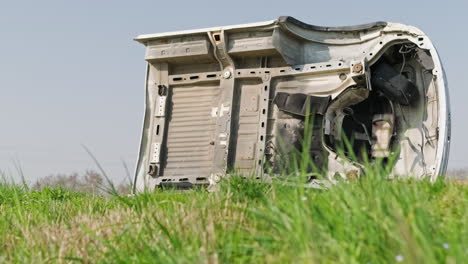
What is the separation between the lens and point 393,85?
817cm

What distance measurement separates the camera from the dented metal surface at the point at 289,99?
27.0 feet

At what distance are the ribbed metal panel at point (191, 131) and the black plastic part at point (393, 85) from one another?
2.41m

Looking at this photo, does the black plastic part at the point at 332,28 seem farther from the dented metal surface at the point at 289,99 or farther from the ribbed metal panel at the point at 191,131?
the ribbed metal panel at the point at 191,131

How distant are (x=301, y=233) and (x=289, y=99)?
6251mm

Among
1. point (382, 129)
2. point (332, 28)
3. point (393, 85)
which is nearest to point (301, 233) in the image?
point (393, 85)

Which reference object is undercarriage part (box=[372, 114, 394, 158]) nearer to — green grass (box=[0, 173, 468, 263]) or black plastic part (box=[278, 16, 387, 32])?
black plastic part (box=[278, 16, 387, 32])

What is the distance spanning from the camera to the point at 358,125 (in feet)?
28.1

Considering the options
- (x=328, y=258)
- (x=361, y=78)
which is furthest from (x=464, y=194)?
(x=361, y=78)

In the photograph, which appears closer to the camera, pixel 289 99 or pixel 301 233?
pixel 301 233

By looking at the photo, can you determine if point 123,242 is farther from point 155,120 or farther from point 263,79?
point 155,120

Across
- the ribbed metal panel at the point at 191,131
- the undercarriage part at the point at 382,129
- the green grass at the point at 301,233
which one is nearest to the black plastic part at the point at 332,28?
the undercarriage part at the point at 382,129

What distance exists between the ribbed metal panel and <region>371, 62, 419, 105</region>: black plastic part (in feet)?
7.91

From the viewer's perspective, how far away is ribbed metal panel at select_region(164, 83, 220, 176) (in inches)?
356

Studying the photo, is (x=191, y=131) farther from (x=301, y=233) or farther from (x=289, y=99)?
(x=301, y=233)
